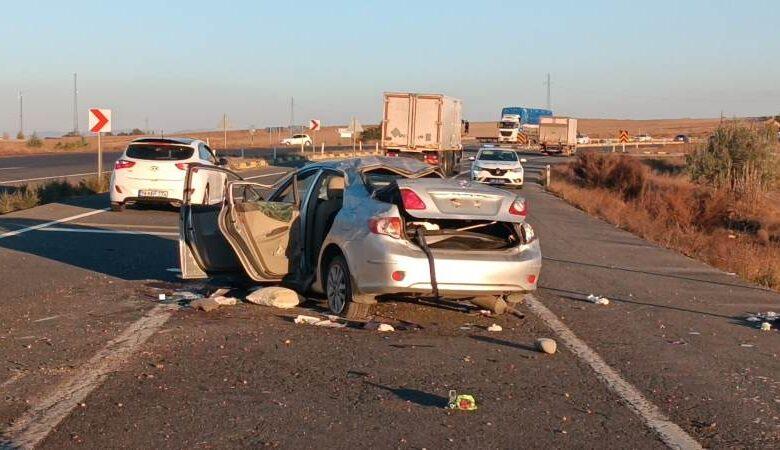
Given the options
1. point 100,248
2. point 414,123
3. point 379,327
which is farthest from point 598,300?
point 414,123

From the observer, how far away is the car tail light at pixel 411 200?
8.65m

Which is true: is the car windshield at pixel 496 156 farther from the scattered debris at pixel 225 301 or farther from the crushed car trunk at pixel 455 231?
the crushed car trunk at pixel 455 231

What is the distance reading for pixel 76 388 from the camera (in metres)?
6.69

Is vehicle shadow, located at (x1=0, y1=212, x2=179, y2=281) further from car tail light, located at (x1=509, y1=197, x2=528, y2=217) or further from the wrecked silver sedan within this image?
car tail light, located at (x1=509, y1=197, x2=528, y2=217)

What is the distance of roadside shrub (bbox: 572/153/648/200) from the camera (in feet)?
129

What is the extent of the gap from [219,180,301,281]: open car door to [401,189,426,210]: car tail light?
1832 mm

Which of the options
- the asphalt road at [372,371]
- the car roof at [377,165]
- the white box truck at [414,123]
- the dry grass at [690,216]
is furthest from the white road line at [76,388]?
the white box truck at [414,123]

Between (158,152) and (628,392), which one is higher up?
(158,152)

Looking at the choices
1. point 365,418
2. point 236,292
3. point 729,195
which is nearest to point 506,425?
point 365,418

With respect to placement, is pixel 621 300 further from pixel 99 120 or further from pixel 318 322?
pixel 99 120

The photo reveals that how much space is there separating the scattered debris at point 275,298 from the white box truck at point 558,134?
73.1 m

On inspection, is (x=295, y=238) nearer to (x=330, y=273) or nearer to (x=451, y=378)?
(x=330, y=273)

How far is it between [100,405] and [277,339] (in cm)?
233

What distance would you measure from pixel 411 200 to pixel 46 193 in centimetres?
1846
